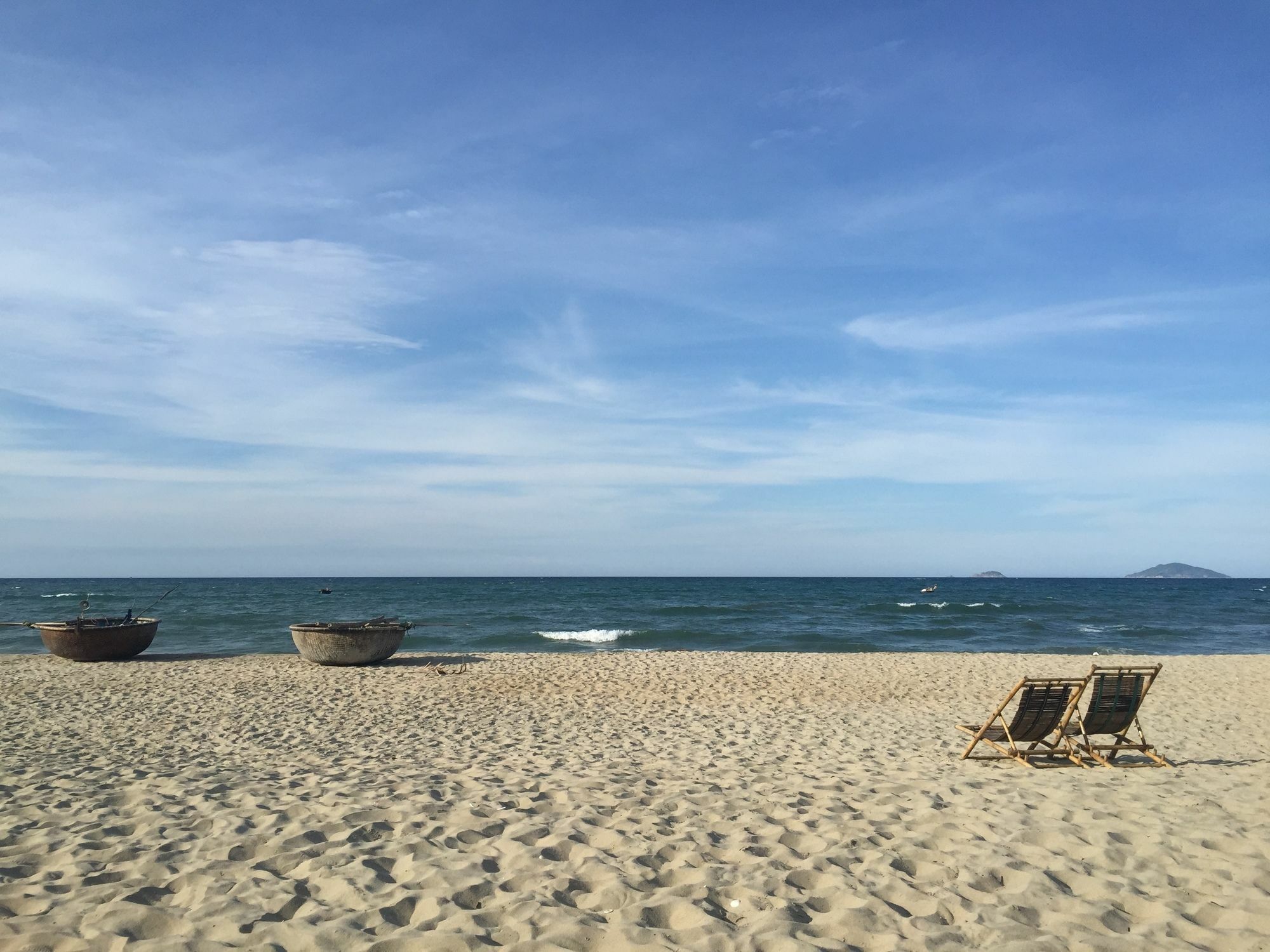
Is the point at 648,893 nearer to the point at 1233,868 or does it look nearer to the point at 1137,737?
the point at 1233,868

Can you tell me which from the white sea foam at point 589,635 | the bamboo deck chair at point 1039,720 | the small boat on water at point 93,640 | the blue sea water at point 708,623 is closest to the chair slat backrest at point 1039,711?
the bamboo deck chair at point 1039,720

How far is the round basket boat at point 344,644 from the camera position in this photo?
15.6 meters

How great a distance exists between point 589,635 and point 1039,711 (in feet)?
68.2

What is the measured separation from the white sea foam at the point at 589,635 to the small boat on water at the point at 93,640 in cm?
1211

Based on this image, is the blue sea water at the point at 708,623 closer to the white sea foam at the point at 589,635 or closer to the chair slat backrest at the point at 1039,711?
the white sea foam at the point at 589,635

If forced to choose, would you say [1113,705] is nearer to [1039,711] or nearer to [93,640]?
[1039,711]

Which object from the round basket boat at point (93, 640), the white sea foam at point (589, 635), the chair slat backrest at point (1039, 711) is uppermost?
the chair slat backrest at point (1039, 711)

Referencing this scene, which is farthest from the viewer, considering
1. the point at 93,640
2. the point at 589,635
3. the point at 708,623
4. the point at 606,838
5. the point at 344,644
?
the point at 708,623

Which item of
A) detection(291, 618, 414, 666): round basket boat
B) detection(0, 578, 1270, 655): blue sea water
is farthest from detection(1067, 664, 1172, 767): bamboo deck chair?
detection(0, 578, 1270, 655): blue sea water

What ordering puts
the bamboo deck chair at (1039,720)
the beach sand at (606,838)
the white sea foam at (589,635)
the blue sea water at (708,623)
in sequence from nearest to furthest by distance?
the beach sand at (606,838) < the bamboo deck chair at (1039,720) < the blue sea water at (708,623) < the white sea foam at (589,635)

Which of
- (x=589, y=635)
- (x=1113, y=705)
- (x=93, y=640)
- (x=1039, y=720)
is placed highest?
(x=1113, y=705)

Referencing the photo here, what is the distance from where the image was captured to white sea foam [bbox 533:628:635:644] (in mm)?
26109

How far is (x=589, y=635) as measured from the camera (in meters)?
27.5

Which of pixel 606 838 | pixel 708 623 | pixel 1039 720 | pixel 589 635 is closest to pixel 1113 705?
pixel 1039 720
